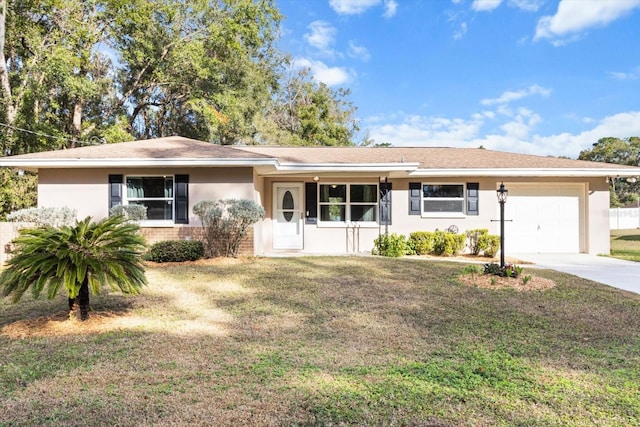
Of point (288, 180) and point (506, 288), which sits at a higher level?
point (288, 180)

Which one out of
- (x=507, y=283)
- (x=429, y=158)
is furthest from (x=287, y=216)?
(x=507, y=283)

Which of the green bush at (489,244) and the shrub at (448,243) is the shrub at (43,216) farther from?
the green bush at (489,244)

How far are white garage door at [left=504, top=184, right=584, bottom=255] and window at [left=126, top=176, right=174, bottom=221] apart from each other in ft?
34.6

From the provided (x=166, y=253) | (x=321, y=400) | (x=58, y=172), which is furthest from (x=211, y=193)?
(x=321, y=400)

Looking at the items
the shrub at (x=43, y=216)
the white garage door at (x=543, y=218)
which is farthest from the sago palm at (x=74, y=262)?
the white garage door at (x=543, y=218)

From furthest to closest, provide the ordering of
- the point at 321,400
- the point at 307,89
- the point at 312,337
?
the point at 307,89 → the point at 312,337 → the point at 321,400

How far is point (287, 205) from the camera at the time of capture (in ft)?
39.4

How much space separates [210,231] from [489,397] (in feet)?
27.7

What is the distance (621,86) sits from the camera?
21.9 m

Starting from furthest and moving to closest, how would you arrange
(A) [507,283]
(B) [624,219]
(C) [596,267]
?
(B) [624,219] < (C) [596,267] < (A) [507,283]

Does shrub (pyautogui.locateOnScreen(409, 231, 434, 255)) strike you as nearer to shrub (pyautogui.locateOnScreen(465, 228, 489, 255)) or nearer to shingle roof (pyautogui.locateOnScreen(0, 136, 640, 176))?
shrub (pyautogui.locateOnScreen(465, 228, 489, 255))

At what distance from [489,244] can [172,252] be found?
8.89 meters

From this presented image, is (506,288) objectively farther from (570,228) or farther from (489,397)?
(570,228)

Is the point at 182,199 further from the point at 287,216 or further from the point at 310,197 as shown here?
the point at 310,197
